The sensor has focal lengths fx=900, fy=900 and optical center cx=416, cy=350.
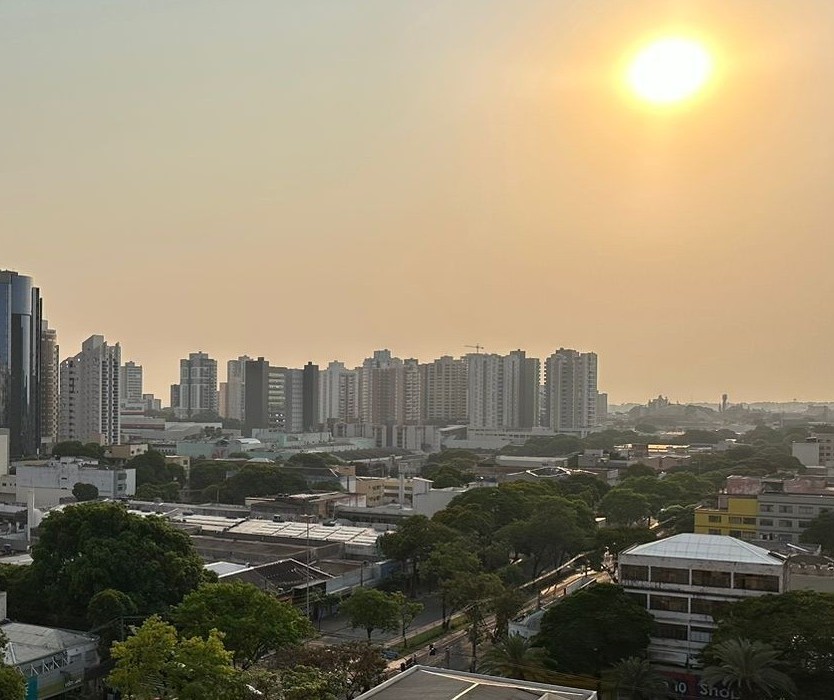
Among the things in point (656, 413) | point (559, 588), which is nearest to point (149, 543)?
point (559, 588)

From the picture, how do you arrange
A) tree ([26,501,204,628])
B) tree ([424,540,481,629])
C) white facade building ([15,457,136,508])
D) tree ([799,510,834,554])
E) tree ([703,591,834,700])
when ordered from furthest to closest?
white facade building ([15,457,136,508]), tree ([799,510,834,554]), tree ([424,540,481,629]), tree ([26,501,204,628]), tree ([703,591,834,700])

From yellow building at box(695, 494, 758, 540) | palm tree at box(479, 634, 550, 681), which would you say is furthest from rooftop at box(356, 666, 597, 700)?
yellow building at box(695, 494, 758, 540)

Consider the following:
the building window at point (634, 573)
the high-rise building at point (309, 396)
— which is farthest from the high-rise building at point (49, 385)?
the building window at point (634, 573)

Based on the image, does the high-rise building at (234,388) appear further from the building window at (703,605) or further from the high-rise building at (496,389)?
the building window at (703,605)

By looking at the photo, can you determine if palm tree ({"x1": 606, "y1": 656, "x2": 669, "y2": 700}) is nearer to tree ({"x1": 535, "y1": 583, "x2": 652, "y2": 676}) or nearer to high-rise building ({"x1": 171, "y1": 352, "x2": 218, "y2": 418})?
tree ({"x1": 535, "y1": 583, "x2": 652, "y2": 676})

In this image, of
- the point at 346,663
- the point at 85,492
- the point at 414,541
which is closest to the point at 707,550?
the point at 346,663
